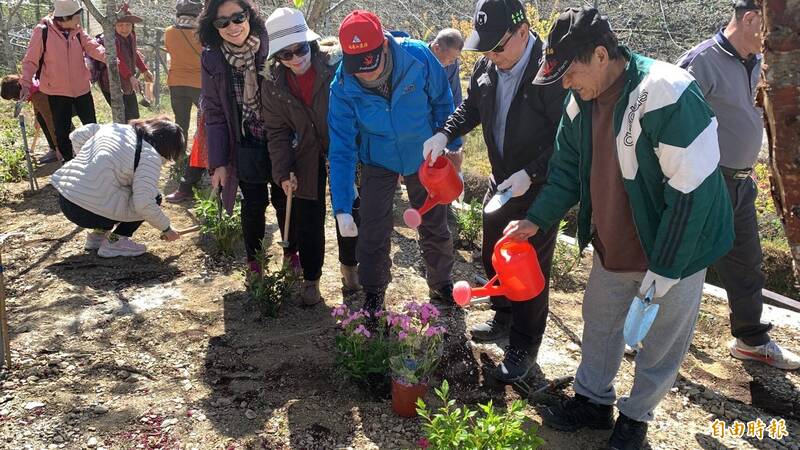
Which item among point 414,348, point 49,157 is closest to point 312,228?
point 414,348

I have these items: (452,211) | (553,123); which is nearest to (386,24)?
(452,211)

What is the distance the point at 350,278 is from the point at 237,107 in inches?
50.9

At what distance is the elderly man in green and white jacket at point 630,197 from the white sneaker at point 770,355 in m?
1.30

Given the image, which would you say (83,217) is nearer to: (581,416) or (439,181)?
(439,181)

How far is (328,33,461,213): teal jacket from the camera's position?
10.4 feet

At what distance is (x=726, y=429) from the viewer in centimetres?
299

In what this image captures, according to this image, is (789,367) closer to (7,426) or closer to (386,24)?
(7,426)

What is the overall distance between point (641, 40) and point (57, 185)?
7.97 metres

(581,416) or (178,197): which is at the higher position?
(178,197)

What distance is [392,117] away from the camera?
10.6 feet

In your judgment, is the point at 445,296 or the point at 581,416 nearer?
the point at 581,416

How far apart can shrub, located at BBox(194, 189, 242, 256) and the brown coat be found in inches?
42.0

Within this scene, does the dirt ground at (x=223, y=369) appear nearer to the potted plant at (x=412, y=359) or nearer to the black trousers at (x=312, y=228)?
the potted plant at (x=412, y=359)

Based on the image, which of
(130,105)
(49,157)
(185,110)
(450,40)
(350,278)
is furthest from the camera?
(130,105)
